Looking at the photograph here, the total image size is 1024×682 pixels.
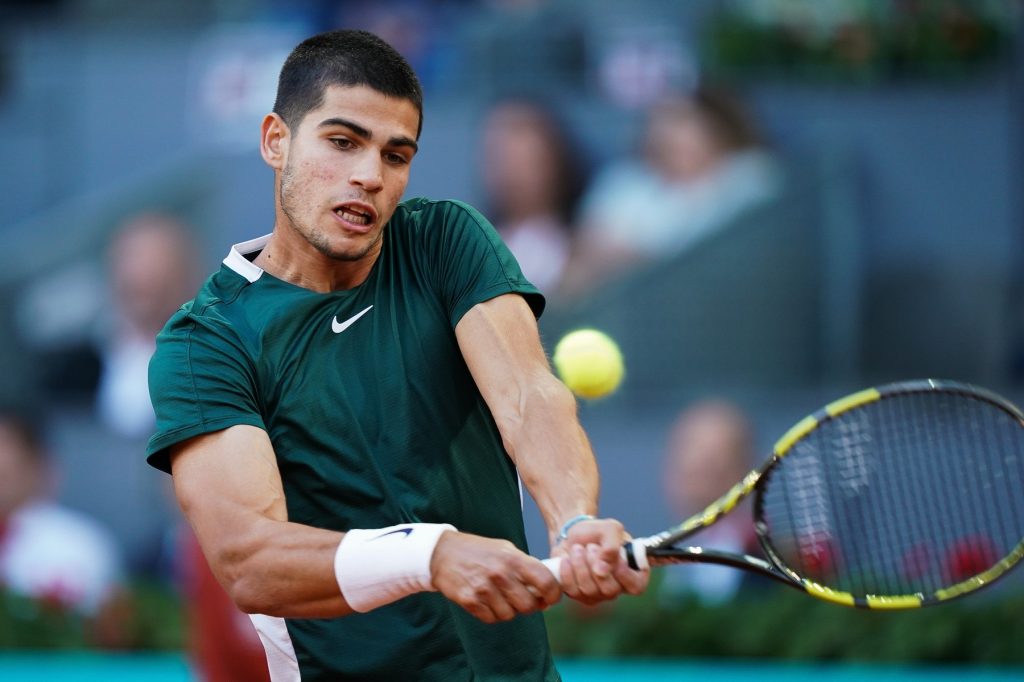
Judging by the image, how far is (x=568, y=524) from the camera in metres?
3.31

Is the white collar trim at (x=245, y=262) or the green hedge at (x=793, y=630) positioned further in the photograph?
the green hedge at (x=793, y=630)

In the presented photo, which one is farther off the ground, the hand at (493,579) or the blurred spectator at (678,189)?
the blurred spectator at (678,189)

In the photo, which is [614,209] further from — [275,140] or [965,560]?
[275,140]

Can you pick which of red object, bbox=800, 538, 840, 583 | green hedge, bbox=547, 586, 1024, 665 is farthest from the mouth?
green hedge, bbox=547, 586, 1024, 665

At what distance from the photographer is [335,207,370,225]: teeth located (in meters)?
3.61

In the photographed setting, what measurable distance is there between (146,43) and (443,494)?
938 centimetres

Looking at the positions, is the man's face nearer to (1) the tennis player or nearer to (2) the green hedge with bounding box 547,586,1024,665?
(1) the tennis player

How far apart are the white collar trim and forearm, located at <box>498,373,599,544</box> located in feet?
2.37

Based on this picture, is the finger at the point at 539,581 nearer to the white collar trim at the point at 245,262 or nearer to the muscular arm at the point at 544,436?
the muscular arm at the point at 544,436

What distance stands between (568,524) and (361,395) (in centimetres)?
62

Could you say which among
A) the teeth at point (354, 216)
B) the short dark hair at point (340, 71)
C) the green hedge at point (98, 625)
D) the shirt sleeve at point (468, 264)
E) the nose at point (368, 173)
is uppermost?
the short dark hair at point (340, 71)

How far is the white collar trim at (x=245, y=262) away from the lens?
146 inches

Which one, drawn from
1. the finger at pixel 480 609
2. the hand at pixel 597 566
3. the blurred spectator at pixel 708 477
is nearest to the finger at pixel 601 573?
the hand at pixel 597 566

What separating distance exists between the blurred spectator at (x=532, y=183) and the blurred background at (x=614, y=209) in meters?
0.02
